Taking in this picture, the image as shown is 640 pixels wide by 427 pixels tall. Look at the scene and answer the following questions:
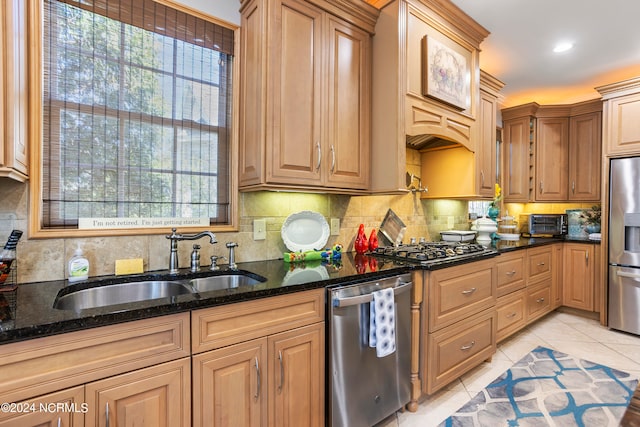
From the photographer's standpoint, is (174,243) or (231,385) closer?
(231,385)

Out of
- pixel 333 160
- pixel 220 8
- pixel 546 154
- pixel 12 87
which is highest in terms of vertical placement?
pixel 220 8

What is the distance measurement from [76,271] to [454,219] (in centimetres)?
323

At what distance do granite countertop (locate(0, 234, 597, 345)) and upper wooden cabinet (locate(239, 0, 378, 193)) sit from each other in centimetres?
49

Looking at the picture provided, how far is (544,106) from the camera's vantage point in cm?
394

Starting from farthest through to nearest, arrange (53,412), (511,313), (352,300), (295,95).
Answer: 1. (511,313)
2. (295,95)
3. (352,300)
4. (53,412)

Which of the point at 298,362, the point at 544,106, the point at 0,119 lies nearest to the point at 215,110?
the point at 0,119

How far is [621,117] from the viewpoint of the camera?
122 inches

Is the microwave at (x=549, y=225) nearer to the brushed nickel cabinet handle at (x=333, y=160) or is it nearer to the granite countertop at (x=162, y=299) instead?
the granite countertop at (x=162, y=299)

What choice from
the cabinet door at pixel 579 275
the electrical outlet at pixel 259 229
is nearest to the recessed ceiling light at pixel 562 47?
the cabinet door at pixel 579 275

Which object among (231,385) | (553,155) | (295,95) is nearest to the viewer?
(231,385)

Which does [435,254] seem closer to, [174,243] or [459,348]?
[459,348]

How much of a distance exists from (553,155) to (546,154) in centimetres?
9

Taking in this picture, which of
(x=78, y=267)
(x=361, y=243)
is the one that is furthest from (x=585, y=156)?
(x=78, y=267)

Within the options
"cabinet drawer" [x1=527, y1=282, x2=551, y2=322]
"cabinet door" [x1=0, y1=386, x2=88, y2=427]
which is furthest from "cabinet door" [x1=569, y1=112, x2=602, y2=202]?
"cabinet door" [x1=0, y1=386, x2=88, y2=427]
